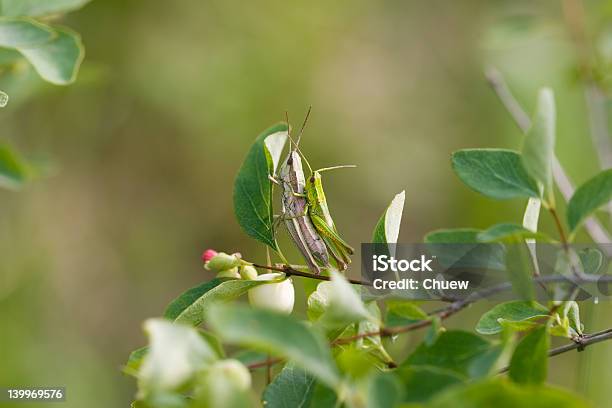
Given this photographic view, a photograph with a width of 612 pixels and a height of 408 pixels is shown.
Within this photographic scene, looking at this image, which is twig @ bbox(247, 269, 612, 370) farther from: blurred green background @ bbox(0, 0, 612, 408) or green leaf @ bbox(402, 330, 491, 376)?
blurred green background @ bbox(0, 0, 612, 408)

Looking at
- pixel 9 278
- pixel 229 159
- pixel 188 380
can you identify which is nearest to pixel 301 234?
pixel 188 380

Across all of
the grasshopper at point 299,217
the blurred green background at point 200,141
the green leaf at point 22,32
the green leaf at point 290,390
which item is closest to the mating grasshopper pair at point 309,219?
the grasshopper at point 299,217

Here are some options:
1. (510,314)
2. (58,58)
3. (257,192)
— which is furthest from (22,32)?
(510,314)

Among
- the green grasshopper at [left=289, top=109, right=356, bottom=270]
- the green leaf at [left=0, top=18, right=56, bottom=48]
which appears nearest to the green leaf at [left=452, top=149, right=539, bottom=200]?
the green grasshopper at [left=289, top=109, right=356, bottom=270]

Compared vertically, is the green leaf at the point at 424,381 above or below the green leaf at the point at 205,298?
below

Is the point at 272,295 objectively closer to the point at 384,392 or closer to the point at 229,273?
the point at 229,273

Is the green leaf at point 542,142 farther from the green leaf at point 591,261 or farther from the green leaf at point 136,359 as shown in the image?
the green leaf at point 136,359
